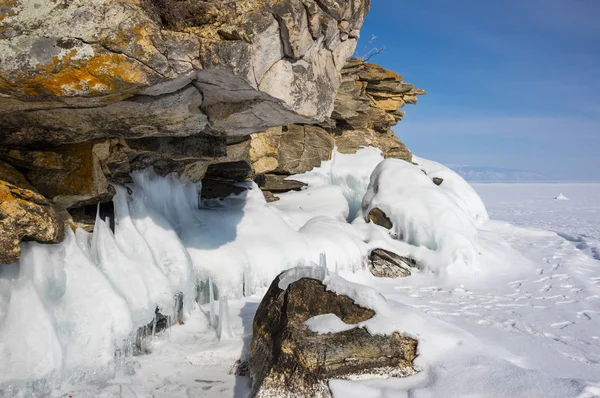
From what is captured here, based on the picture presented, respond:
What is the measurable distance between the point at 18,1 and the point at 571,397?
246 inches

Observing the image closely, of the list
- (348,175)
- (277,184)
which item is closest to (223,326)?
(277,184)

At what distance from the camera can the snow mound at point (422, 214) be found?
11.5m

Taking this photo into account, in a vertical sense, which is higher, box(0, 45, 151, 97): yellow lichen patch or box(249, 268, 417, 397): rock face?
box(0, 45, 151, 97): yellow lichen patch

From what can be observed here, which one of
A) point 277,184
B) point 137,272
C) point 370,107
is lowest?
point 137,272

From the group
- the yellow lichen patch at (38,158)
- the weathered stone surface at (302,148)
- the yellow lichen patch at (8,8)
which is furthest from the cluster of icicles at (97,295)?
the weathered stone surface at (302,148)

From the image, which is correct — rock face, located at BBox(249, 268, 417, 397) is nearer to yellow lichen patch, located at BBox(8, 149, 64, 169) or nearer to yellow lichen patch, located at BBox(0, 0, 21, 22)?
yellow lichen patch, located at BBox(8, 149, 64, 169)

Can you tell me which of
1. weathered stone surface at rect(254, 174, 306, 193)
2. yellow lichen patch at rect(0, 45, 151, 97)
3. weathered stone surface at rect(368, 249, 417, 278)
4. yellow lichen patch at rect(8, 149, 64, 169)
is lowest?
weathered stone surface at rect(368, 249, 417, 278)

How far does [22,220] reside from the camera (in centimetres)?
499

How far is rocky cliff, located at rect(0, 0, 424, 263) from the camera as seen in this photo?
3971 mm

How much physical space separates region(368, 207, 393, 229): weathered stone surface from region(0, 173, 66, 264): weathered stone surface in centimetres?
888

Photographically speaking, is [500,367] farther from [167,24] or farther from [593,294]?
[593,294]

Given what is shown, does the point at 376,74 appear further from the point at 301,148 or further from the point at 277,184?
the point at 277,184

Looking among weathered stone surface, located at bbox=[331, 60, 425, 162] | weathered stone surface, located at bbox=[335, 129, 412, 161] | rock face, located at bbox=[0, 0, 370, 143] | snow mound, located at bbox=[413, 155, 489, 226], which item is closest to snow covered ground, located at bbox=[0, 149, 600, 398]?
rock face, located at bbox=[0, 0, 370, 143]

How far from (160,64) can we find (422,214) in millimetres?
9458
